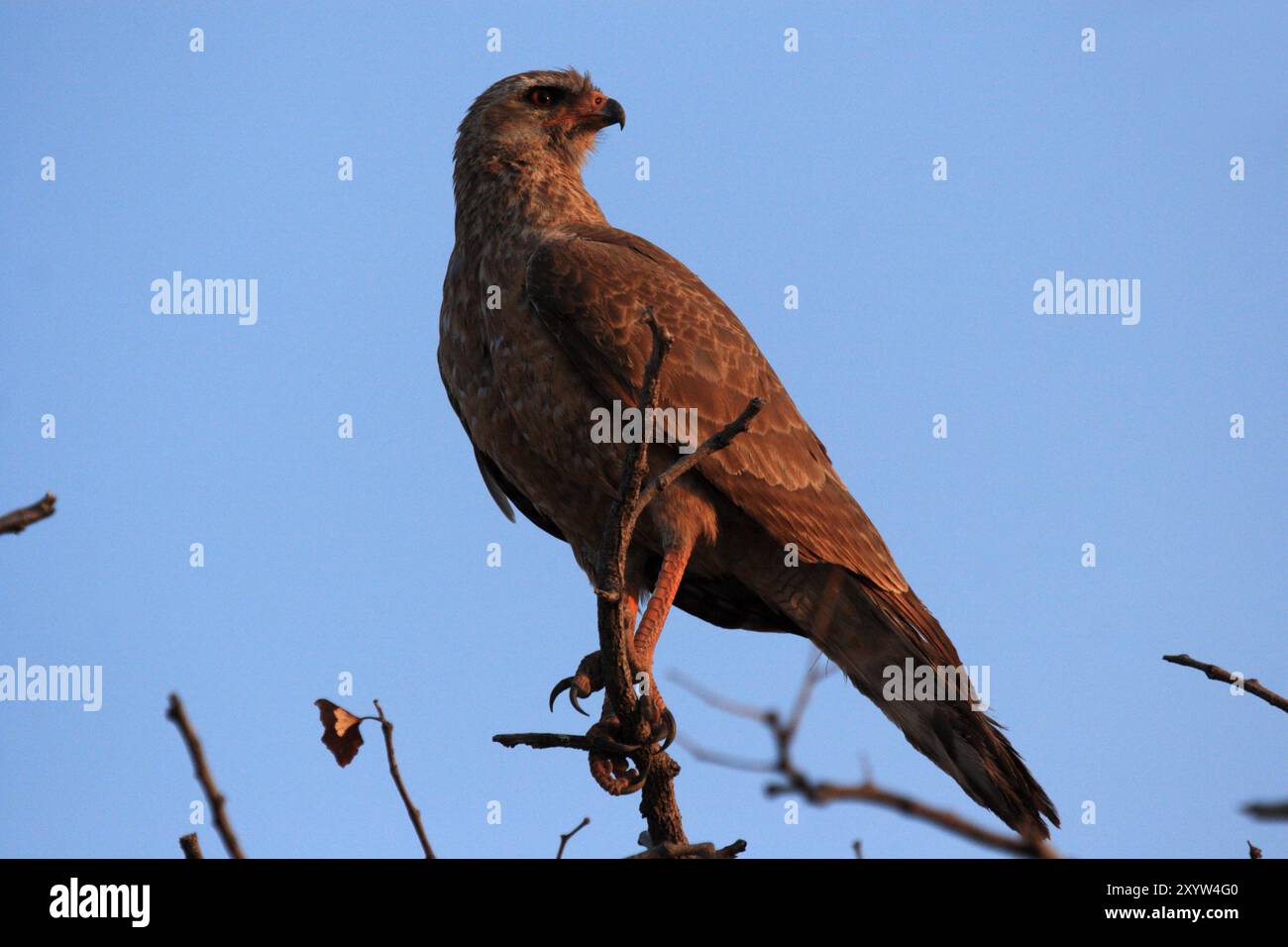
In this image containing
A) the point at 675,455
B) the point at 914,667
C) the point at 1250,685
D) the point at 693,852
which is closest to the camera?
the point at 1250,685

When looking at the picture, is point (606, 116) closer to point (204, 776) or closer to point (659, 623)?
point (659, 623)

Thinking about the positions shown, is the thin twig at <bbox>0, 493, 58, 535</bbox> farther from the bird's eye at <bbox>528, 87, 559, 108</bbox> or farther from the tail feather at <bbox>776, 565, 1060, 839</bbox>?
the bird's eye at <bbox>528, 87, 559, 108</bbox>

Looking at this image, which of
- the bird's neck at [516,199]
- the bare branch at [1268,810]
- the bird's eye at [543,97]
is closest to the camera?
the bare branch at [1268,810]

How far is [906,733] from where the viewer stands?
616 cm

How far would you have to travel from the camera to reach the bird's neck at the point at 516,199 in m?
6.62

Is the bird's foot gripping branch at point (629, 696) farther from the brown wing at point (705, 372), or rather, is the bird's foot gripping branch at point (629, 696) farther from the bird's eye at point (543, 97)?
the bird's eye at point (543, 97)

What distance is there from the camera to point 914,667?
20.1ft

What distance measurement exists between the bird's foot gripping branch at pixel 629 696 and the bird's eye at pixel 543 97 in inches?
122

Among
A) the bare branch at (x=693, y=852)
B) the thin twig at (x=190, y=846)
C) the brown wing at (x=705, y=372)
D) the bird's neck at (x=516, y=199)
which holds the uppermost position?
the bird's neck at (x=516, y=199)

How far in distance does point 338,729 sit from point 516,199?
341 cm

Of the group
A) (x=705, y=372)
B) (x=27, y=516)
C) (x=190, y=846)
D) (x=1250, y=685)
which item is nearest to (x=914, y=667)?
(x=705, y=372)


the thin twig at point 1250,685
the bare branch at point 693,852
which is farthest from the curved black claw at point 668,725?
the thin twig at point 1250,685
